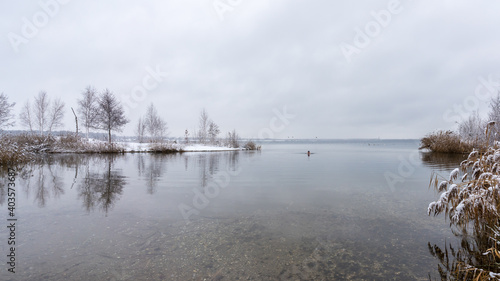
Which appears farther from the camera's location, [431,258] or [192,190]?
[192,190]

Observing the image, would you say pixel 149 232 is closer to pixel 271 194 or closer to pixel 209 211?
pixel 209 211

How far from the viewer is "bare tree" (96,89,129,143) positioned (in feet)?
137

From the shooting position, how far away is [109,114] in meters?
41.8

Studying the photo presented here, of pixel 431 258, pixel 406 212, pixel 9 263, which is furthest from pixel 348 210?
pixel 9 263

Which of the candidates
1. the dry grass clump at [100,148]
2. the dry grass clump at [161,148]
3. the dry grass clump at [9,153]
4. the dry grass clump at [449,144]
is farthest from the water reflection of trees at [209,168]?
the dry grass clump at [449,144]

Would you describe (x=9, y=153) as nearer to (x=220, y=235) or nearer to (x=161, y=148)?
(x=220, y=235)

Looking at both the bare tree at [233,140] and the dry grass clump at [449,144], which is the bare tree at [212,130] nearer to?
the bare tree at [233,140]

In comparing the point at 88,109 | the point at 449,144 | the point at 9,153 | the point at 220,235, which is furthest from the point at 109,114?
the point at 449,144

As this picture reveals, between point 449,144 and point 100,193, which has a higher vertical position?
point 449,144

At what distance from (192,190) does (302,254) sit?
22.9 feet

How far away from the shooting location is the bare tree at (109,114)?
1641 inches

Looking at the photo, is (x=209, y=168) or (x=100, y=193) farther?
(x=209, y=168)

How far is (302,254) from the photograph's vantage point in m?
4.53

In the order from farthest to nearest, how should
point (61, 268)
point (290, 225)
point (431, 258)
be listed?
point (290, 225) < point (431, 258) < point (61, 268)
